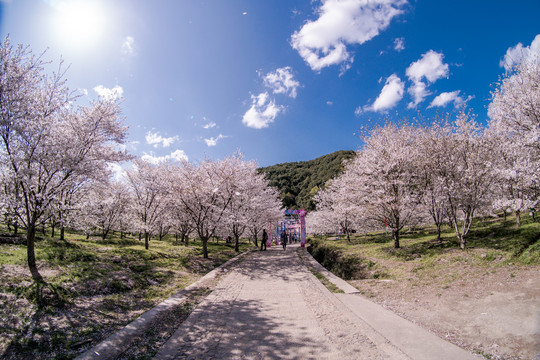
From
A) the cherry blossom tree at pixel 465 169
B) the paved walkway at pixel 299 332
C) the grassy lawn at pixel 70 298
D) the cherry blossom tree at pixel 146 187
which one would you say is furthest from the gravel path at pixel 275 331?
the cherry blossom tree at pixel 146 187

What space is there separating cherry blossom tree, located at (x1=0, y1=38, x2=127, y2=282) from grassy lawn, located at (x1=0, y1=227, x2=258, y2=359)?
88cm

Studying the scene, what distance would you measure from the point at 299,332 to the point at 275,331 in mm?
437

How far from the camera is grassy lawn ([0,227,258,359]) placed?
12.9 feet

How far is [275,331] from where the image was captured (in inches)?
173

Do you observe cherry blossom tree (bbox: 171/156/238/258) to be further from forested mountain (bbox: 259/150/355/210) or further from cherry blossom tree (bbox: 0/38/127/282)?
forested mountain (bbox: 259/150/355/210)

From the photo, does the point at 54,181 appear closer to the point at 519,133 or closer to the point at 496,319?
the point at 496,319

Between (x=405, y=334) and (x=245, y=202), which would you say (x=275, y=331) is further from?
(x=245, y=202)

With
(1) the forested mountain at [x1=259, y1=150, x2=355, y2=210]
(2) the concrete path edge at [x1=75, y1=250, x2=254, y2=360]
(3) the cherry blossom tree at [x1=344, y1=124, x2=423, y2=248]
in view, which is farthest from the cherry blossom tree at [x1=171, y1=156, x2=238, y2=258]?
(1) the forested mountain at [x1=259, y1=150, x2=355, y2=210]

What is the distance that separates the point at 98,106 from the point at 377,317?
35.4 ft

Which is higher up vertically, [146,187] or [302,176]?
[302,176]

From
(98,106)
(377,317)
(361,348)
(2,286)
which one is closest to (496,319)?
(377,317)

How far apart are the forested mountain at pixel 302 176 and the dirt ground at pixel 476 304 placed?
212 feet

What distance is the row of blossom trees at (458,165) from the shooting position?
9.95 m

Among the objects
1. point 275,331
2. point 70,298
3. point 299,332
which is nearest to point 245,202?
point 70,298
